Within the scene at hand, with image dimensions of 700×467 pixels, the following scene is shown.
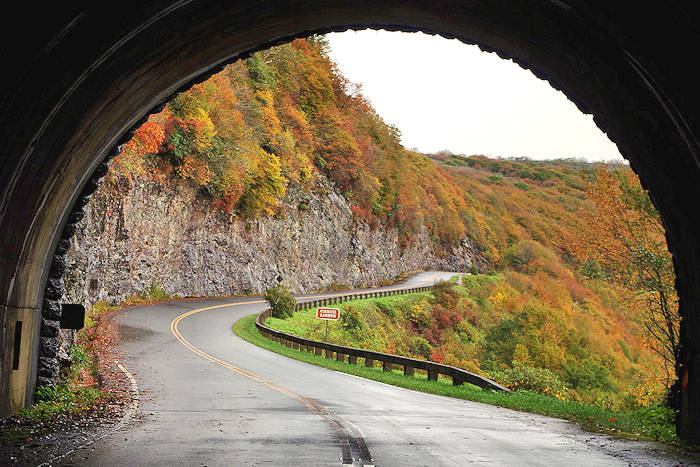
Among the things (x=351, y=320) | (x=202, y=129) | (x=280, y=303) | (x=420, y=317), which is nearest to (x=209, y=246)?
(x=202, y=129)

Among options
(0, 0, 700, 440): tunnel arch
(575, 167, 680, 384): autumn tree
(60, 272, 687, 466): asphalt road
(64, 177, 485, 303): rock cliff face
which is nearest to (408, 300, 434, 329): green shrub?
(64, 177, 485, 303): rock cliff face

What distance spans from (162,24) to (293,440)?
5508 millimetres

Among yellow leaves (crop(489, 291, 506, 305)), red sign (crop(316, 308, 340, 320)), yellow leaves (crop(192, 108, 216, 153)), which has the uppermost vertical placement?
yellow leaves (crop(192, 108, 216, 153))

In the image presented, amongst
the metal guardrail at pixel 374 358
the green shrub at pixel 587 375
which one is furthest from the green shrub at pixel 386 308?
the green shrub at pixel 587 375

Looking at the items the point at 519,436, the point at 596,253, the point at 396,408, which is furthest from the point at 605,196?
the point at 519,436

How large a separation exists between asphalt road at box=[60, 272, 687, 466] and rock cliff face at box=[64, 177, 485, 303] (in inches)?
261

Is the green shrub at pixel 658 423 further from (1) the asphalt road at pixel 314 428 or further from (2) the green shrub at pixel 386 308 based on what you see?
(2) the green shrub at pixel 386 308

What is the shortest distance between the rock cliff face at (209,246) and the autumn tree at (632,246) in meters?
17.1

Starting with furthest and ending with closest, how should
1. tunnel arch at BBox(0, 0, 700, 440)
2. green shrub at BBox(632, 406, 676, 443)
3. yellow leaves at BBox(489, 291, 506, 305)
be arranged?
1. yellow leaves at BBox(489, 291, 506, 305)
2. green shrub at BBox(632, 406, 676, 443)
3. tunnel arch at BBox(0, 0, 700, 440)

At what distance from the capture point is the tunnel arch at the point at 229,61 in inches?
227

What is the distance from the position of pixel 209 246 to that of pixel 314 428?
38672mm

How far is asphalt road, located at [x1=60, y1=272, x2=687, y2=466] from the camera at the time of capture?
7.32 metres

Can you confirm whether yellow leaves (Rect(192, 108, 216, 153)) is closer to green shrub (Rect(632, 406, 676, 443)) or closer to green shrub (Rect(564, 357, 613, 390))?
green shrub (Rect(564, 357, 613, 390))

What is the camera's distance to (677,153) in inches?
261
